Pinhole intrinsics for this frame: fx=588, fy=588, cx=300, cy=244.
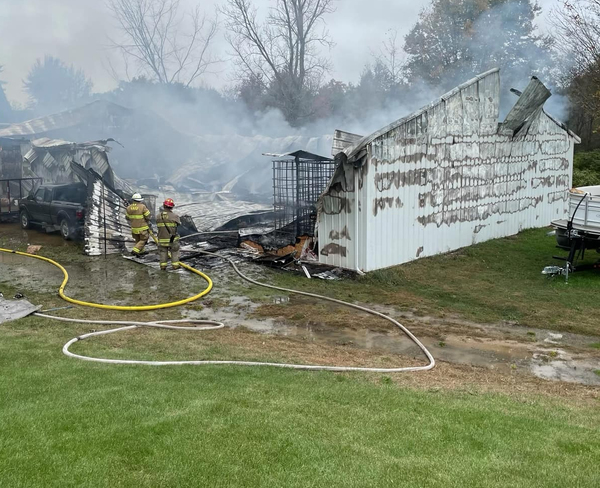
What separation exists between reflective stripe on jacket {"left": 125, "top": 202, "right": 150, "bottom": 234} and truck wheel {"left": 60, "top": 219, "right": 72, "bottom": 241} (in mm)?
4009

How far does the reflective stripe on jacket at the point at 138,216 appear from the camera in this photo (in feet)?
44.1

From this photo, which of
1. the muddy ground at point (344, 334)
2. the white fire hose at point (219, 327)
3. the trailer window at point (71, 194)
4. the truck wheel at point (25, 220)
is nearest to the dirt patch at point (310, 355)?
the muddy ground at point (344, 334)

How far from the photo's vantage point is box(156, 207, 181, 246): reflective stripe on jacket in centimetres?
1266

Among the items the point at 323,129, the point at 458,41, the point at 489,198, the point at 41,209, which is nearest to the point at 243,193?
the point at 323,129

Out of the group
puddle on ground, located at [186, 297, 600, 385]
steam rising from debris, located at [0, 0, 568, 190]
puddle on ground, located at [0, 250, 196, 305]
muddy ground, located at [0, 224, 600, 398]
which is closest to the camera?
muddy ground, located at [0, 224, 600, 398]

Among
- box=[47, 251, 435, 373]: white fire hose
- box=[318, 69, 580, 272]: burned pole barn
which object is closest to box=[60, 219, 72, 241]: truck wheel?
box=[47, 251, 435, 373]: white fire hose

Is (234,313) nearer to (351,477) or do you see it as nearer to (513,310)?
(513,310)

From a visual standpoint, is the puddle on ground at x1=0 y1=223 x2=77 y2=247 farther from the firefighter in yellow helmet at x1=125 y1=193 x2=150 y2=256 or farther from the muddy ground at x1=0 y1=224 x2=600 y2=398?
the muddy ground at x1=0 y1=224 x2=600 y2=398

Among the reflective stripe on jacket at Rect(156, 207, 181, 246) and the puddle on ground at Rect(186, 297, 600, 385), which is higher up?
the reflective stripe on jacket at Rect(156, 207, 181, 246)

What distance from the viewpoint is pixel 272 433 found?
4.38 m

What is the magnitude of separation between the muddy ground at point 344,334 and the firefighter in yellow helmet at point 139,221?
0.96 metres

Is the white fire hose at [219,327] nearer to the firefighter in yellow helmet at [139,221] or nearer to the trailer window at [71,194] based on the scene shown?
the firefighter in yellow helmet at [139,221]

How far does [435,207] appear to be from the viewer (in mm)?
14297

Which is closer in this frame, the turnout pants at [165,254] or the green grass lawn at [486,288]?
the green grass lawn at [486,288]
